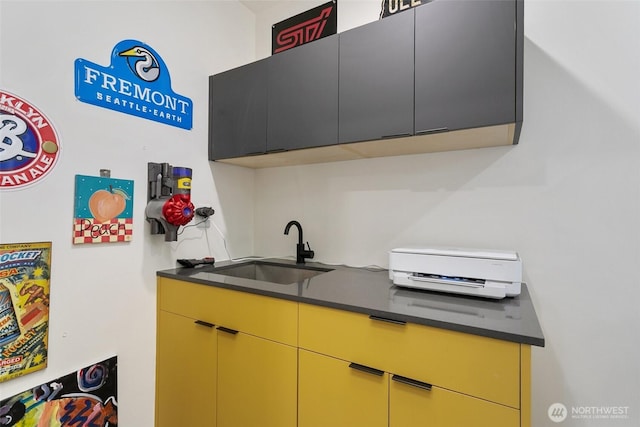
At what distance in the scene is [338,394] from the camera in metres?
1.08

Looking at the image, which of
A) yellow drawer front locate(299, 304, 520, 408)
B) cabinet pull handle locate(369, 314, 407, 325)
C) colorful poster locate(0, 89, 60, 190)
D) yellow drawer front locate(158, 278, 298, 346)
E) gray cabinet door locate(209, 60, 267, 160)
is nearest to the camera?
yellow drawer front locate(299, 304, 520, 408)

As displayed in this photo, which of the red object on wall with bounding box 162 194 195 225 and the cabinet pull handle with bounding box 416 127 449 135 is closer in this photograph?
the cabinet pull handle with bounding box 416 127 449 135

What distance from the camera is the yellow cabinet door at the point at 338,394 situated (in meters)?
1.01

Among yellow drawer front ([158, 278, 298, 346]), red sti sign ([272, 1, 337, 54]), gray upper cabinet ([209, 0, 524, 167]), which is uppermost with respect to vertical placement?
red sti sign ([272, 1, 337, 54])

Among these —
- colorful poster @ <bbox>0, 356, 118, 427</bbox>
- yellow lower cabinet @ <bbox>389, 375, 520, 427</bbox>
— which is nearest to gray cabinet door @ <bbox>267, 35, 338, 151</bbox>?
yellow lower cabinet @ <bbox>389, 375, 520, 427</bbox>

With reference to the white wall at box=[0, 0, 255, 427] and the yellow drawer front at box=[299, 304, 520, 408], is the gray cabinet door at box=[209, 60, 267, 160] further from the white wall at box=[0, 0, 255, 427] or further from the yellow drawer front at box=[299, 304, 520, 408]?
the yellow drawer front at box=[299, 304, 520, 408]

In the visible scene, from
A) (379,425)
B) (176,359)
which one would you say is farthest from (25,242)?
(379,425)

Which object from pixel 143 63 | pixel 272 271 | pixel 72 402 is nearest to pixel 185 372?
pixel 72 402

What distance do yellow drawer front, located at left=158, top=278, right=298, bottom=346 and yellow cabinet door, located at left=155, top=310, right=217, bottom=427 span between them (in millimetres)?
64

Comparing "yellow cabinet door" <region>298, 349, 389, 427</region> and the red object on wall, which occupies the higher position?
the red object on wall

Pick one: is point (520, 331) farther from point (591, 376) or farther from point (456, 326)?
point (591, 376)

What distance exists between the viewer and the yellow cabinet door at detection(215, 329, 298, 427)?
1.20m

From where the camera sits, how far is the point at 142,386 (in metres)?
1.56

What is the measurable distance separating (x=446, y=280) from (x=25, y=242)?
1.63 m
